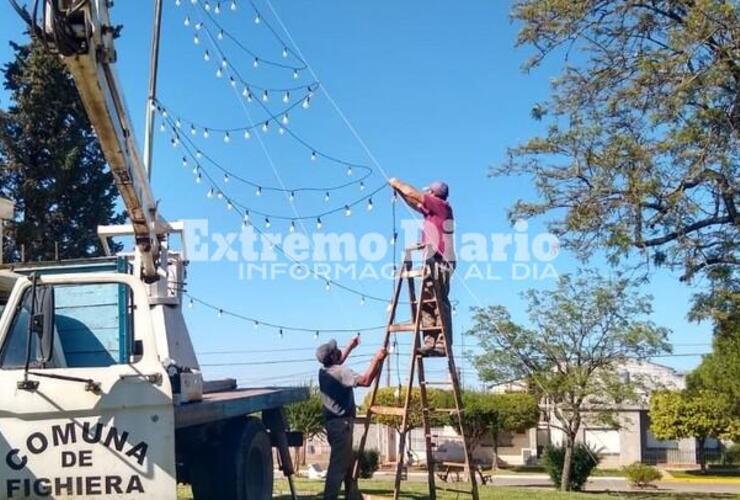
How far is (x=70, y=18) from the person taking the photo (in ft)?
23.9

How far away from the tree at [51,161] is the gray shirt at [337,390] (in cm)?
1414

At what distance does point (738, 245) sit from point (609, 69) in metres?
2.96

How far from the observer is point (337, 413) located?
9820 millimetres

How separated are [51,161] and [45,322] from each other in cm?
1862

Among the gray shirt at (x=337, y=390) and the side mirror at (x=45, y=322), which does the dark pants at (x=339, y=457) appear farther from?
the side mirror at (x=45, y=322)

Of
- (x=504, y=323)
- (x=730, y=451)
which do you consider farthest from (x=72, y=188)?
(x=730, y=451)

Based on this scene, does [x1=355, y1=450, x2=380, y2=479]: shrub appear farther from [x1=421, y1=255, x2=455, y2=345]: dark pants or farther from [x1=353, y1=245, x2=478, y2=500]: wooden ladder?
[x1=421, y1=255, x2=455, y2=345]: dark pants

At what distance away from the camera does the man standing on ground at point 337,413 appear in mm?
9766

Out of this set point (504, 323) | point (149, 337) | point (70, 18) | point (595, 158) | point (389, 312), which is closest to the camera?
point (149, 337)

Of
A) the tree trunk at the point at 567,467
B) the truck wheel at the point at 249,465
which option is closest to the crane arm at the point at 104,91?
the truck wheel at the point at 249,465

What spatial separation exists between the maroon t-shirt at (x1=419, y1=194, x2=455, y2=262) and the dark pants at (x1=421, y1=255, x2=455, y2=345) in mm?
104

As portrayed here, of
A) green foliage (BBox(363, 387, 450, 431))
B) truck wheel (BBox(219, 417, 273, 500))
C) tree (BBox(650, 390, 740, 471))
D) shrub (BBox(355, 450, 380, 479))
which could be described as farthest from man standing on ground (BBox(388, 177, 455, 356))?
tree (BBox(650, 390, 740, 471))

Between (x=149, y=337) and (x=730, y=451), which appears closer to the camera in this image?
(x=149, y=337)

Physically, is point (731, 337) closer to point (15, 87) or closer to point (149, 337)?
point (149, 337)
